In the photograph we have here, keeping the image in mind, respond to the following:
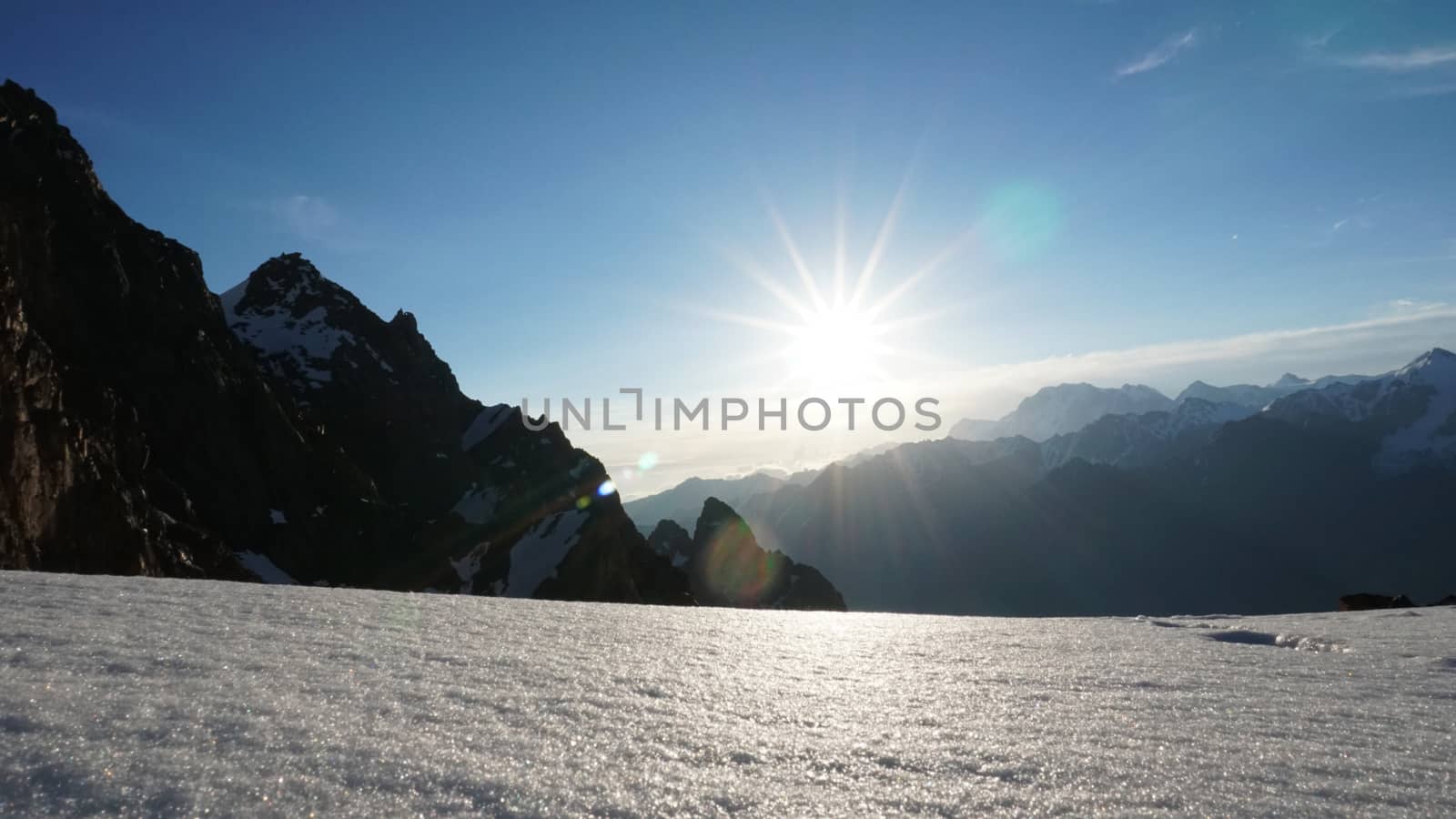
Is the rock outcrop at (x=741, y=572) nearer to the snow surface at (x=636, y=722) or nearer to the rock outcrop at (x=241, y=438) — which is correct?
the rock outcrop at (x=241, y=438)

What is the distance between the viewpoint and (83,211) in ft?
236

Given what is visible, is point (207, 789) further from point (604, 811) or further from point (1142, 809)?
point (1142, 809)

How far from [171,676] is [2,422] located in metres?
47.5

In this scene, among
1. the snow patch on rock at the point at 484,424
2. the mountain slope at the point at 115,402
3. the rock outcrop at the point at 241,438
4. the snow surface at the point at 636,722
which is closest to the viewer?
the snow surface at the point at 636,722

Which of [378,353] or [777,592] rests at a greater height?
[378,353]

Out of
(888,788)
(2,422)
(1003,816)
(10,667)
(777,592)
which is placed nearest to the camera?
(1003,816)

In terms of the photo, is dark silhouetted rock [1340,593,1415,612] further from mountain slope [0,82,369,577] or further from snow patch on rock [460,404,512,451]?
snow patch on rock [460,404,512,451]

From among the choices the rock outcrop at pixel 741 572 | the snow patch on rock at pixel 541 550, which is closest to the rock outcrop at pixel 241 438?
the snow patch on rock at pixel 541 550

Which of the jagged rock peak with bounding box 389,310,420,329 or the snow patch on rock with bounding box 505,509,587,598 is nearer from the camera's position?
the snow patch on rock with bounding box 505,509,587,598

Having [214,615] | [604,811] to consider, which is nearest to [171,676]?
[214,615]

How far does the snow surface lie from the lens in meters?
3.43

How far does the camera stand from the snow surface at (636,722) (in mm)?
3426

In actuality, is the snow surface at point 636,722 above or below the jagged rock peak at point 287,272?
below

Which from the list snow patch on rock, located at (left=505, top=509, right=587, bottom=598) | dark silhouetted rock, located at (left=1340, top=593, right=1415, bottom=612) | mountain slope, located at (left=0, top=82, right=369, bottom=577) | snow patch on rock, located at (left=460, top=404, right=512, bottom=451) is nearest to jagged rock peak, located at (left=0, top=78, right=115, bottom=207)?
mountain slope, located at (left=0, top=82, right=369, bottom=577)
